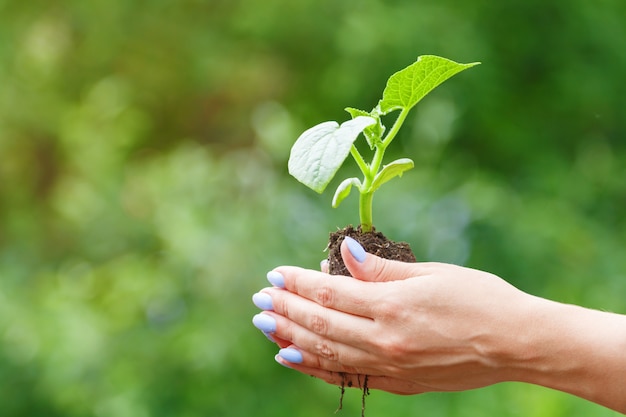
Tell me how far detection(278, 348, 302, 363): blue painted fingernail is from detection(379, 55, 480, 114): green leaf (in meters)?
0.39

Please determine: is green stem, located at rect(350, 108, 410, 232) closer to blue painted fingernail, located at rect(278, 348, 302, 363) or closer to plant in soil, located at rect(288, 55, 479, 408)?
plant in soil, located at rect(288, 55, 479, 408)

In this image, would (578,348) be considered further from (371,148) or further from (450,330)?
(371,148)

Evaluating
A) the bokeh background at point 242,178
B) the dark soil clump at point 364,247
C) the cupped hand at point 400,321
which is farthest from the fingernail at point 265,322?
the bokeh background at point 242,178

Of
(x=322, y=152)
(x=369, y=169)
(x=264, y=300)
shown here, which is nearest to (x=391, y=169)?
(x=369, y=169)

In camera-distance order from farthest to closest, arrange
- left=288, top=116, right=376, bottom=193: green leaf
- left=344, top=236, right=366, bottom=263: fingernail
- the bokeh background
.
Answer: the bokeh background
left=344, top=236, right=366, bottom=263: fingernail
left=288, top=116, right=376, bottom=193: green leaf

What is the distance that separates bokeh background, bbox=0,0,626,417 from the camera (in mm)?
2625

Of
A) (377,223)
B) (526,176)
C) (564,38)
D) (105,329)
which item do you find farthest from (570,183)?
(105,329)

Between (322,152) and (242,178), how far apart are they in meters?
2.06

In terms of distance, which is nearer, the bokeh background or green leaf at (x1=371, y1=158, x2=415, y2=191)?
green leaf at (x1=371, y1=158, x2=415, y2=191)

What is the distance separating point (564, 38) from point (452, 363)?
130 inches

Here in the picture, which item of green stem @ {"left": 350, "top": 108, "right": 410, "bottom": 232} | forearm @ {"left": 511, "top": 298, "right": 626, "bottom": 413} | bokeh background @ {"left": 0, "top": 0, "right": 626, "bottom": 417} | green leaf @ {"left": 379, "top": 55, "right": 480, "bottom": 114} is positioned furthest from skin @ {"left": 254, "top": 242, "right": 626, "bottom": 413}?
bokeh background @ {"left": 0, "top": 0, "right": 626, "bottom": 417}

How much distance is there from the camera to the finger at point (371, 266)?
1.12 meters

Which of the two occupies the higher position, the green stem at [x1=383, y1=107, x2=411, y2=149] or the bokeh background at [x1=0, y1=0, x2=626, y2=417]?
the bokeh background at [x1=0, y1=0, x2=626, y2=417]

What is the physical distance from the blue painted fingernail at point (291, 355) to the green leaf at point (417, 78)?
1.28ft
